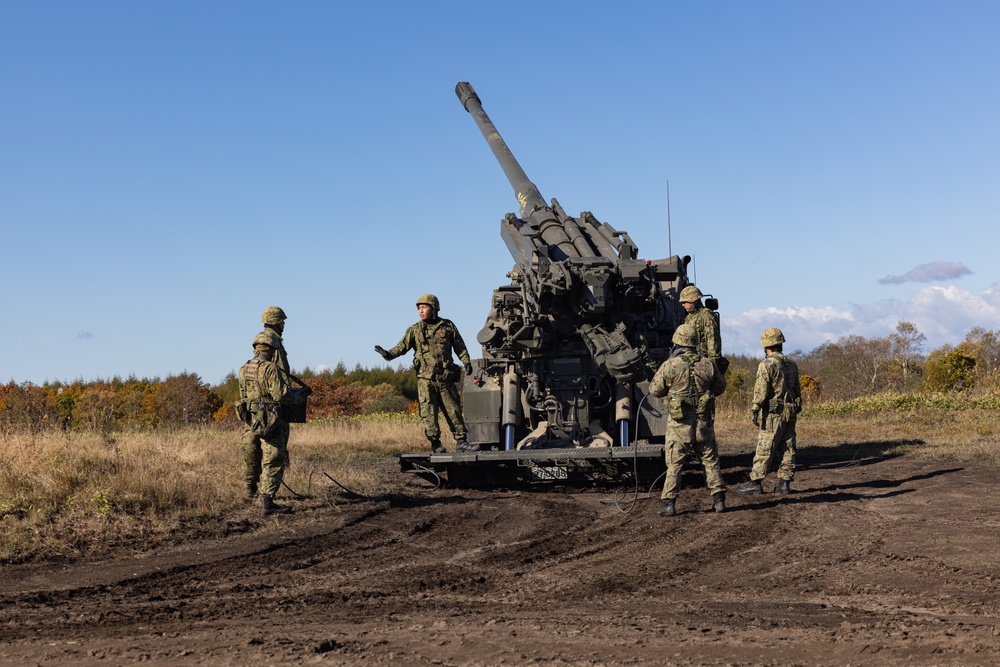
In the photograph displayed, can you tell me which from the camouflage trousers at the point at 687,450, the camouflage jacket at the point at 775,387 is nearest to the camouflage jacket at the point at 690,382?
the camouflage trousers at the point at 687,450

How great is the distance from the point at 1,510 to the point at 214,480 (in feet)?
8.06

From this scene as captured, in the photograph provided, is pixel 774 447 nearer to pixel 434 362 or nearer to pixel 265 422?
pixel 434 362

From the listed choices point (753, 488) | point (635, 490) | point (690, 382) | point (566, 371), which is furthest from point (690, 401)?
point (566, 371)

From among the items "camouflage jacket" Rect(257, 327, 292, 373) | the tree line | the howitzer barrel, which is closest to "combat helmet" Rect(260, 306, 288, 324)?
"camouflage jacket" Rect(257, 327, 292, 373)

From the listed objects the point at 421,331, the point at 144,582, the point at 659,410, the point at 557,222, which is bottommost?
the point at 144,582

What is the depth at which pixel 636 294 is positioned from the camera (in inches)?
563

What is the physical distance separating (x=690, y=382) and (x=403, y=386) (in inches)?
1540

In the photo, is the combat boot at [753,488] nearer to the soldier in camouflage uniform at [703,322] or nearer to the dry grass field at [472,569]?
the dry grass field at [472,569]

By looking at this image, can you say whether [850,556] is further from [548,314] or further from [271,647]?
[548,314]

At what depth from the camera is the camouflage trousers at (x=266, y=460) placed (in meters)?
11.0

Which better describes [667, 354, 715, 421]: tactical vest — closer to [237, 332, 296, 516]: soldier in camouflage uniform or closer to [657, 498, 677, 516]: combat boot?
[657, 498, 677, 516]: combat boot

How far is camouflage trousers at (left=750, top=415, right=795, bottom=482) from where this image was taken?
12.1m

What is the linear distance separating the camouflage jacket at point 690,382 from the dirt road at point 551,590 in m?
1.16

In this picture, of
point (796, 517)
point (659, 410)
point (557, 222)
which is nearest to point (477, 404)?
point (659, 410)
